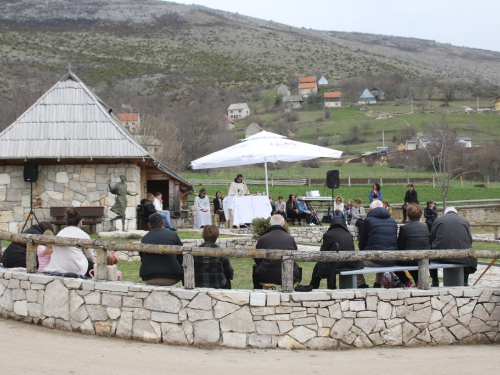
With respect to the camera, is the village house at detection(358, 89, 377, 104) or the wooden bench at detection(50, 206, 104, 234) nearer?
the wooden bench at detection(50, 206, 104, 234)

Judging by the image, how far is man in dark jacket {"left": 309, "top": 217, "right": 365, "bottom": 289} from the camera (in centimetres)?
778

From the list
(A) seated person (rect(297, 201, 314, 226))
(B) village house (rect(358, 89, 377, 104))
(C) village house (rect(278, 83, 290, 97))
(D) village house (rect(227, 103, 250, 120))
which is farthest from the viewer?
→ (C) village house (rect(278, 83, 290, 97))

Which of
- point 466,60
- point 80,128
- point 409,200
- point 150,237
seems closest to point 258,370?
point 150,237

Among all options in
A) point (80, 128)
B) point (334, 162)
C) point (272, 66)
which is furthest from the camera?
point (272, 66)

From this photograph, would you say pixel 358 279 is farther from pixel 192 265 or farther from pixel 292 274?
pixel 192 265

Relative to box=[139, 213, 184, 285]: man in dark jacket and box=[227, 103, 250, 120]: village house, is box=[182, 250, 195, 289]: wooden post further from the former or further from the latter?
box=[227, 103, 250, 120]: village house

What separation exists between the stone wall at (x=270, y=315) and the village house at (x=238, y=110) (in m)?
86.9

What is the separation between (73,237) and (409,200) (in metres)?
13.1

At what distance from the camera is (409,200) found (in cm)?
1883

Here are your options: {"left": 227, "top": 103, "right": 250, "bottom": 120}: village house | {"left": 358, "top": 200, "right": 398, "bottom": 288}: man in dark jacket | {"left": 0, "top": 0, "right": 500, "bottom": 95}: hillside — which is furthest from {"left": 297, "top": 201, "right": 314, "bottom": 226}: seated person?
{"left": 227, "top": 103, "right": 250, "bottom": 120}: village house

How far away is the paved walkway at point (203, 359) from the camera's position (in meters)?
6.20

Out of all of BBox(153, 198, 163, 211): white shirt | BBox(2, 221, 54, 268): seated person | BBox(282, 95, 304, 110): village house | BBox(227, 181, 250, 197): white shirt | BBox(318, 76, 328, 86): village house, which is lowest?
BBox(2, 221, 54, 268): seated person

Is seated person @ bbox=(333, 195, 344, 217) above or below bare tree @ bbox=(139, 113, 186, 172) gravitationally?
below

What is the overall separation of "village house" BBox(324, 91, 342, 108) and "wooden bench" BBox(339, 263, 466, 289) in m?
97.5
